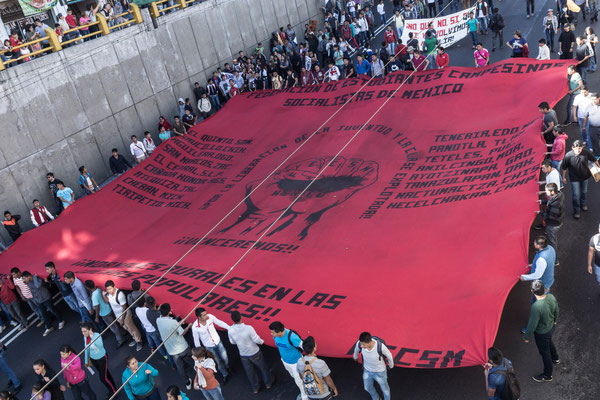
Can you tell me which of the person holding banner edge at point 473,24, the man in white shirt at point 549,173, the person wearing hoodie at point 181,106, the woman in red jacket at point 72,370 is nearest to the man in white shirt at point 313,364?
the woman in red jacket at point 72,370

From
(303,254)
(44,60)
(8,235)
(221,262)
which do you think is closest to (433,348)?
(303,254)

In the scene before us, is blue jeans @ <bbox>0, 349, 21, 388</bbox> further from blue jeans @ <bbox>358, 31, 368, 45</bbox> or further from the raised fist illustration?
blue jeans @ <bbox>358, 31, 368, 45</bbox>

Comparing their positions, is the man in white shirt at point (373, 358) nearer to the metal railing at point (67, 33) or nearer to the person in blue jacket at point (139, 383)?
the person in blue jacket at point (139, 383)

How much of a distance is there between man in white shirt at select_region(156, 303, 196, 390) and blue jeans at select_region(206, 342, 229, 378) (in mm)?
559

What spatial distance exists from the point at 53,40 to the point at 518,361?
16049mm

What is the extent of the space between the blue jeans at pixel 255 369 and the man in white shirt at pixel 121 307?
290 centimetres

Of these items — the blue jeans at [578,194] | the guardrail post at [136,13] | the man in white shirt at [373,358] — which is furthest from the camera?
the guardrail post at [136,13]

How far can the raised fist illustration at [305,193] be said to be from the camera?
1170cm

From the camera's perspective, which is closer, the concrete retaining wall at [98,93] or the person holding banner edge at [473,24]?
the concrete retaining wall at [98,93]

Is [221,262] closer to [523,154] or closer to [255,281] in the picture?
[255,281]

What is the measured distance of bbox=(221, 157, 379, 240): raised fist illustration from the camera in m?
11.7

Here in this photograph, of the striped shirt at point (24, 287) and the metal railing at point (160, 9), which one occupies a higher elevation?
the metal railing at point (160, 9)

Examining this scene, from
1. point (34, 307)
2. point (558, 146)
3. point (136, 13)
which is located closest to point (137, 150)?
point (136, 13)

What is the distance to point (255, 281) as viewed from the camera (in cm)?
978
